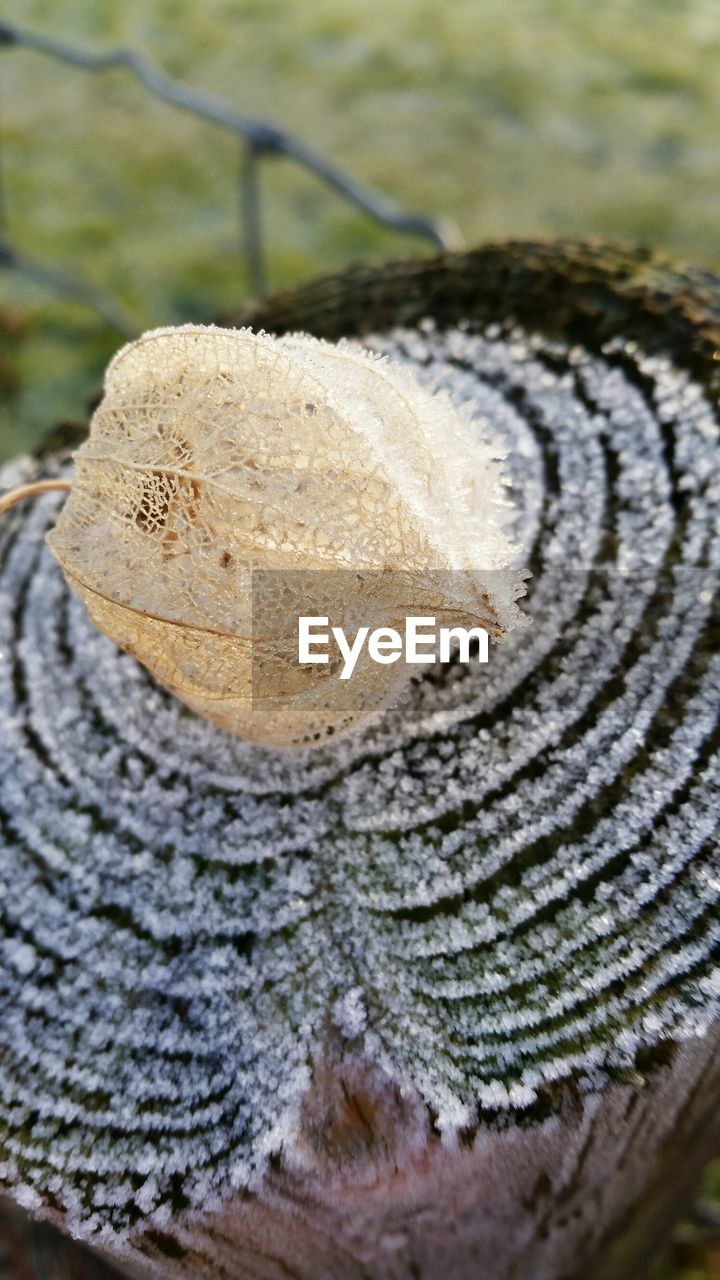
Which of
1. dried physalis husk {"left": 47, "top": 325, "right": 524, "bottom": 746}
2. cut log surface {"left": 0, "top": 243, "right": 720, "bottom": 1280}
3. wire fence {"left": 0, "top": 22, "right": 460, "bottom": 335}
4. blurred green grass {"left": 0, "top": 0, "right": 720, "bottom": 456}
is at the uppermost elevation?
blurred green grass {"left": 0, "top": 0, "right": 720, "bottom": 456}

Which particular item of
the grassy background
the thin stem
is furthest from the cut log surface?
the grassy background

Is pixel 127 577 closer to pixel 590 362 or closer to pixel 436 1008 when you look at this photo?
pixel 436 1008

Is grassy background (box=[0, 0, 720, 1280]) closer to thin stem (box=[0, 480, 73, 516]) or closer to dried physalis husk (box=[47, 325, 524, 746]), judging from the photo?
thin stem (box=[0, 480, 73, 516])

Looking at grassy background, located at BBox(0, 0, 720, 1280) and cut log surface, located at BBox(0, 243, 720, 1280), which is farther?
grassy background, located at BBox(0, 0, 720, 1280)

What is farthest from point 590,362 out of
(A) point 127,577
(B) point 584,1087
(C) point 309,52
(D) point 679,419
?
(C) point 309,52

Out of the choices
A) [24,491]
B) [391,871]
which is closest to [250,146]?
[24,491]
